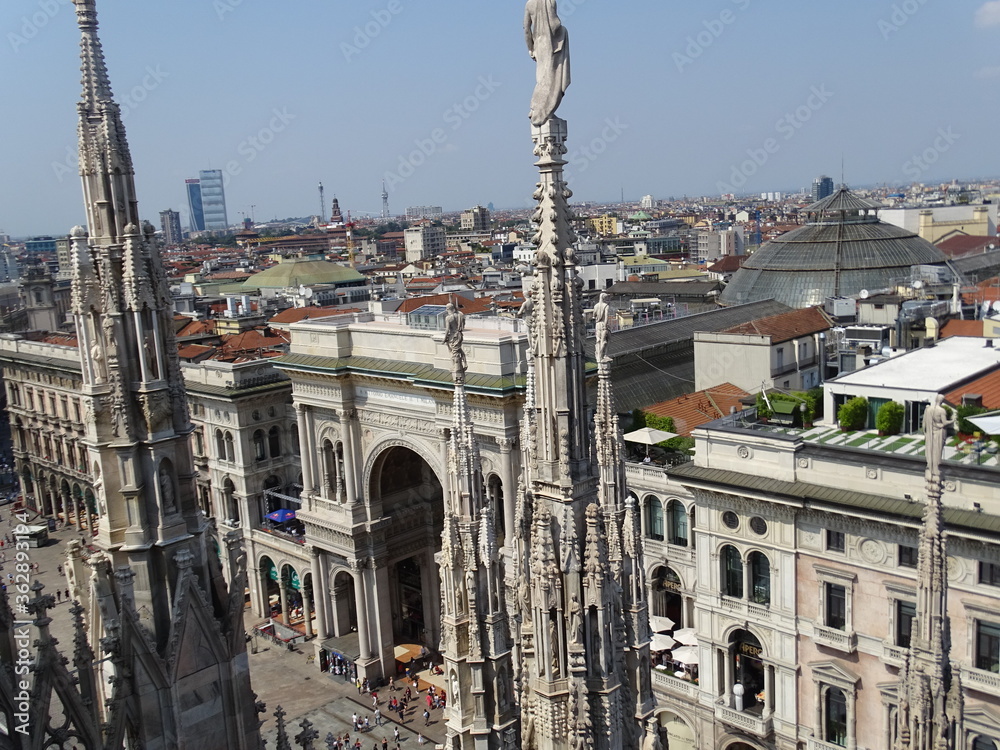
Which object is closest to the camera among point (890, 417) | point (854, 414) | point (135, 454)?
point (135, 454)

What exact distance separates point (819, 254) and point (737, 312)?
45.4 feet

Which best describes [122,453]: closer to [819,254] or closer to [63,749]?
[63,749]

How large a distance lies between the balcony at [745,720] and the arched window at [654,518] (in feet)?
22.0

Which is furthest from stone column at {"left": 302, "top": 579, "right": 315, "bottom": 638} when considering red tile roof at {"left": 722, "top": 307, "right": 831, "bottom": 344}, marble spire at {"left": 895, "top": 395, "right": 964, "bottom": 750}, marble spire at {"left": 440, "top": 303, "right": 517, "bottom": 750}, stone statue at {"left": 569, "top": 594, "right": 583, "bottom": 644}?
marble spire at {"left": 895, "top": 395, "right": 964, "bottom": 750}

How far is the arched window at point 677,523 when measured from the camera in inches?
1342

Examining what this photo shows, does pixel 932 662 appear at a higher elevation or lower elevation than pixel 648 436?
higher

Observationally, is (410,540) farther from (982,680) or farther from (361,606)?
(982,680)

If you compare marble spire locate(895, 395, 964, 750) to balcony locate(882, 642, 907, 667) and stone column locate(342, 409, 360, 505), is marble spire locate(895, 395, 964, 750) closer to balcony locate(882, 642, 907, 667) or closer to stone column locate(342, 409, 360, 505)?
balcony locate(882, 642, 907, 667)

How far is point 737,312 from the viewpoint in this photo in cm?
5884

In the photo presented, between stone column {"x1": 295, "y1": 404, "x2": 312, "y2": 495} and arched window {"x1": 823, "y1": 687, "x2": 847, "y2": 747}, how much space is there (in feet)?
88.6

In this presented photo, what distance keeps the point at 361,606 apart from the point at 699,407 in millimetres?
19371

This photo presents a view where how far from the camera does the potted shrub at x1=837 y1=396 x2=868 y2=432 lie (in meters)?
31.9

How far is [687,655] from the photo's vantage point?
108 ft

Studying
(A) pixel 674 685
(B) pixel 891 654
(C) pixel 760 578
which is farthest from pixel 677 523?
(B) pixel 891 654
